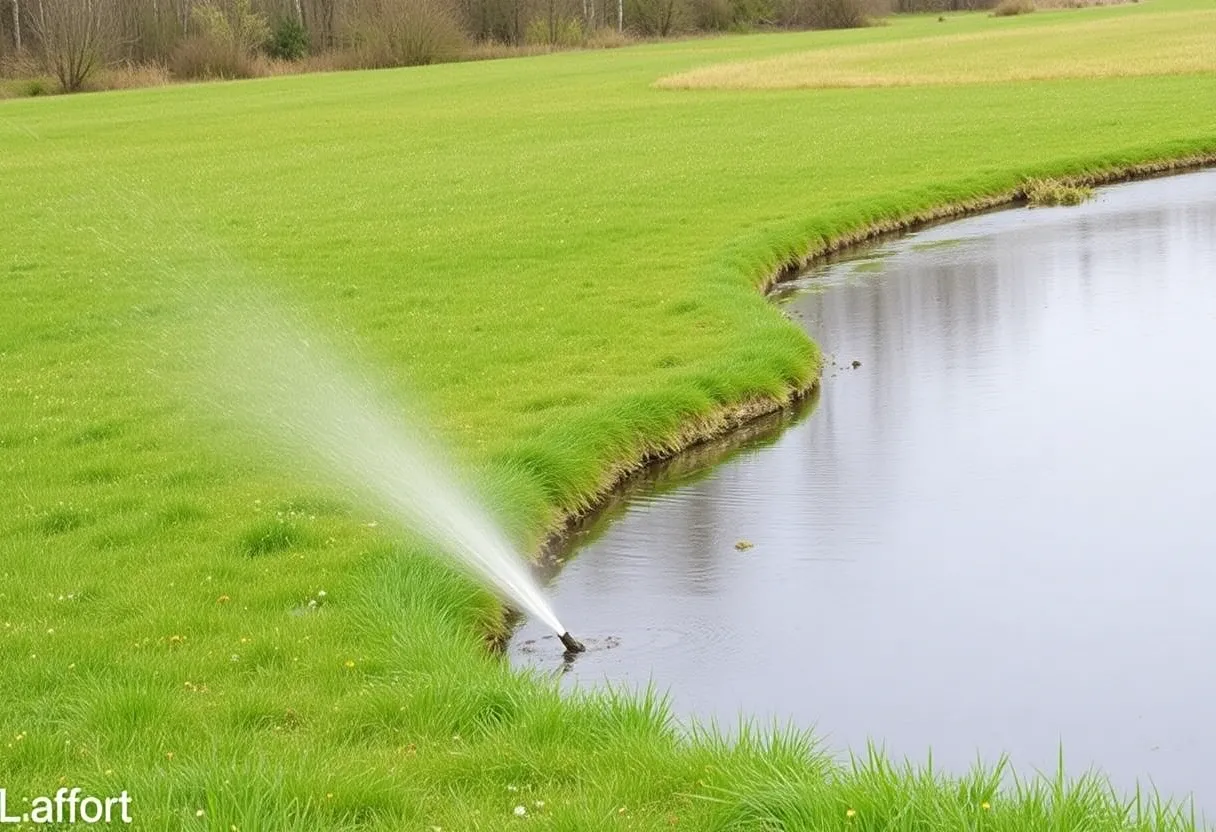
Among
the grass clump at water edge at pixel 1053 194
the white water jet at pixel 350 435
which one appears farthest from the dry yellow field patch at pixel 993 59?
the white water jet at pixel 350 435

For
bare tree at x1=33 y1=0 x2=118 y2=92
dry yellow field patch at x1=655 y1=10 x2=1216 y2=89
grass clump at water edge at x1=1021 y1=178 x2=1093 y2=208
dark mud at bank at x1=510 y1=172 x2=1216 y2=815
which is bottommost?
dark mud at bank at x1=510 y1=172 x2=1216 y2=815

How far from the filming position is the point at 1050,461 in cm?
1322

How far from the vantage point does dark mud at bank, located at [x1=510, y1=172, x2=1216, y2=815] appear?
27.7 feet

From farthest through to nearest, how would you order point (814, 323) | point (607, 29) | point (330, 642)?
point (607, 29) < point (814, 323) < point (330, 642)

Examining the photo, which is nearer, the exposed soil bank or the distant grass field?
the distant grass field

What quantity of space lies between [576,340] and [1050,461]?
19.6 feet

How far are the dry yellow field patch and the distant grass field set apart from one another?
12.6 meters

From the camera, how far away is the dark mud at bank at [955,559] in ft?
27.7

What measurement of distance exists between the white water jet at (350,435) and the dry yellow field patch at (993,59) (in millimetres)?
31512

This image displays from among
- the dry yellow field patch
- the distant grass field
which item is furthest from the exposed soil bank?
the dry yellow field patch

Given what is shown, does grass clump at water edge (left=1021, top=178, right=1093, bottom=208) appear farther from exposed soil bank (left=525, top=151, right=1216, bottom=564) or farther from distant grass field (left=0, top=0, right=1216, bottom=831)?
distant grass field (left=0, top=0, right=1216, bottom=831)

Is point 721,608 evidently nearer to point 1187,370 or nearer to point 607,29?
point 1187,370

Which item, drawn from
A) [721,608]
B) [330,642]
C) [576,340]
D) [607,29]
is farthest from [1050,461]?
[607,29]

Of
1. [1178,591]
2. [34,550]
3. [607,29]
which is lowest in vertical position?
[1178,591]
